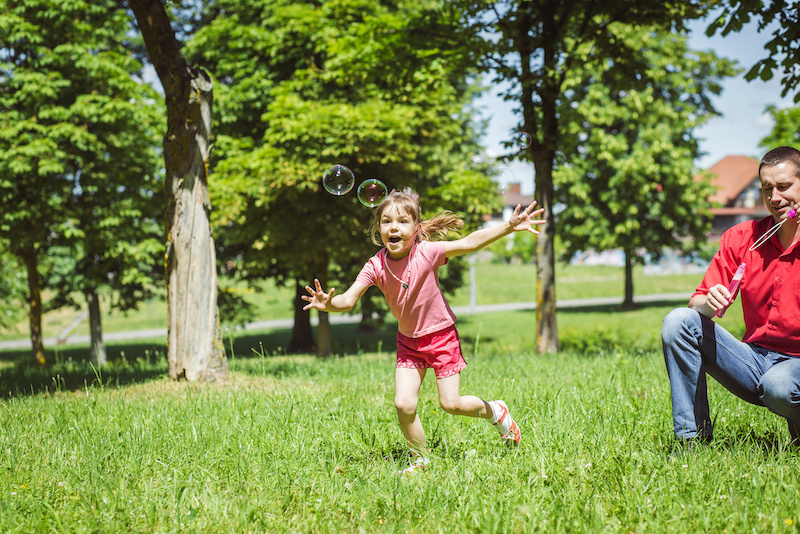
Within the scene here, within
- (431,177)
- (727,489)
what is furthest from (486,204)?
(727,489)

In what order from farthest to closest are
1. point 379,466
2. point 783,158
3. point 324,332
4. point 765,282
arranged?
point 324,332 < point 379,466 < point 765,282 < point 783,158

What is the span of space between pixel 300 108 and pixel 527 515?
1061 centimetres

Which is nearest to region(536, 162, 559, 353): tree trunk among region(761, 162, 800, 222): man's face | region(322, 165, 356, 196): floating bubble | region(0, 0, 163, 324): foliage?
region(322, 165, 356, 196): floating bubble

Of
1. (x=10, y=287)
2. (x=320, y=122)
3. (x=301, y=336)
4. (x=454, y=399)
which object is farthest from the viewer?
(x=10, y=287)

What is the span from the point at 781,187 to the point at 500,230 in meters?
1.43

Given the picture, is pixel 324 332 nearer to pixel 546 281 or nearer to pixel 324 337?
pixel 324 337

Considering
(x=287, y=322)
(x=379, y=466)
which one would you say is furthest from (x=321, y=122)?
(x=287, y=322)

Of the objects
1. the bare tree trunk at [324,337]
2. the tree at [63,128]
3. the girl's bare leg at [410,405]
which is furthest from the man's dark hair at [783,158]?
the tree at [63,128]

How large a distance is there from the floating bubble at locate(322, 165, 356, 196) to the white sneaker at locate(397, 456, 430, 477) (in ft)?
7.64

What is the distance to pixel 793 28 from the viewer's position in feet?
21.0

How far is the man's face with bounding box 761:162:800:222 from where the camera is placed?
3.21m

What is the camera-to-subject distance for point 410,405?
141 inches

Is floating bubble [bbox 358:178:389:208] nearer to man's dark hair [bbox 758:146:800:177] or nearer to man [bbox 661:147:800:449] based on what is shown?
man [bbox 661:147:800:449]

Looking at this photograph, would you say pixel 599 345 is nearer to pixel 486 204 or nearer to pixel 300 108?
pixel 486 204
